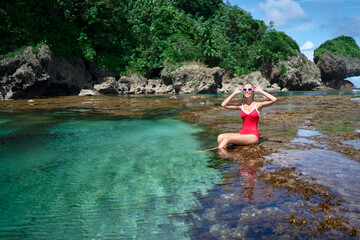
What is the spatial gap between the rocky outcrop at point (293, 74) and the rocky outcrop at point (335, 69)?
10401 millimetres

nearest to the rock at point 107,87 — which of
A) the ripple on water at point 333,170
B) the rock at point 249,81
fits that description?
the rock at point 249,81

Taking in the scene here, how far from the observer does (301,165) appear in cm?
439

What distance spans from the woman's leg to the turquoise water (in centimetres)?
56

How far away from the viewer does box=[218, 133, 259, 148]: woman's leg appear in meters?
5.68

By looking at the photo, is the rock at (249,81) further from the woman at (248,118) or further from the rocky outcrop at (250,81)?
the woman at (248,118)

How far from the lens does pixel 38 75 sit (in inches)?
817

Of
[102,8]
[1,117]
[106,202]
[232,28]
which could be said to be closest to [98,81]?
[102,8]

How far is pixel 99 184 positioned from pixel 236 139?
3183 mm

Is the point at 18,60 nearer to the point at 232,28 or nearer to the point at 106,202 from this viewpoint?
the point at 106,202

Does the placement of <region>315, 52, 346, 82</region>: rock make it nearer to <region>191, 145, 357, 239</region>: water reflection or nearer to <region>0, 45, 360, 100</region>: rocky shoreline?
<region>0, 45, 360, 100</region>: rocky shoreline

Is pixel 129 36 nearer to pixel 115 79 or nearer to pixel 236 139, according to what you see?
pixel 115 79

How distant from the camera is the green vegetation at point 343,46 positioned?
6575 cm

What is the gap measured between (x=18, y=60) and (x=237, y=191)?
70.4 ft

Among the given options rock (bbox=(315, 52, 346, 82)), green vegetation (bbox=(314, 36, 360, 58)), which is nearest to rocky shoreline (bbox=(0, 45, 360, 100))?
rock (bbox=(315, 52, 346, 82))
